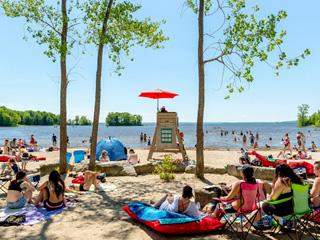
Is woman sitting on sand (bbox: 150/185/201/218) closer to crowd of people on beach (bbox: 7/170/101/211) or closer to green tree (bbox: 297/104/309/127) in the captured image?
crowd of people on beach (bbox: 7/170/101/211)

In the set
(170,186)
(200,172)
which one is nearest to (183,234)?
(170,186)

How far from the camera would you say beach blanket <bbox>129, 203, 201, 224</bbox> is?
405cm

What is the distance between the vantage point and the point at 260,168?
8766mm

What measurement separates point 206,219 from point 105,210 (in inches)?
90.7

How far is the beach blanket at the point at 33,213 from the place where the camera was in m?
4.68

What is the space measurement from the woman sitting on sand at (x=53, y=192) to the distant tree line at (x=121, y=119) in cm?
15530

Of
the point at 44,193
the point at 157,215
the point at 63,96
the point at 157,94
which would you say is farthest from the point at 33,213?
the point at 157,94

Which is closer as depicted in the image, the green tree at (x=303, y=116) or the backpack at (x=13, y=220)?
the backpack at (x=13, y=220)

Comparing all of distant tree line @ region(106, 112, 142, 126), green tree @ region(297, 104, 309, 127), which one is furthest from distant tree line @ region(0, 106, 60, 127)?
green tree @ region(297, 104, 309, 127)

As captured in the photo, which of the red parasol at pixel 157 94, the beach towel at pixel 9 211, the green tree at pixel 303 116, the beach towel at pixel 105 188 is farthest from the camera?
the green tree at pixel 303 116

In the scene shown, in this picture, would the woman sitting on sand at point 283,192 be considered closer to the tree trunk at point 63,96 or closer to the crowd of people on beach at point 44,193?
the crowd of people on beach at point 44,193

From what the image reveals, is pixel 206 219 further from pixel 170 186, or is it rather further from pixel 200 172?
pixel 200 172

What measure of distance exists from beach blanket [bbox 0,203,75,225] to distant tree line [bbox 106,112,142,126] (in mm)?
155215

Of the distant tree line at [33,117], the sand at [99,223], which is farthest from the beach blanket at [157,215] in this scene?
the distant tree line at [33,117]
